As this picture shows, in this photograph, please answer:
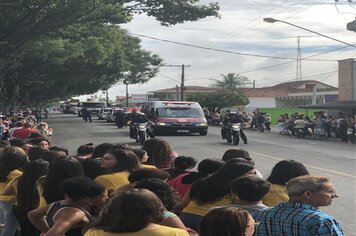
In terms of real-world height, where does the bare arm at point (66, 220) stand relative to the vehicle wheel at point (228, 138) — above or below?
above

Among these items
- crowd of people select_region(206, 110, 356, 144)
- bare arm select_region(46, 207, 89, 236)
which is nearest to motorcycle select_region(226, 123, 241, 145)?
crowd of people select_region(206, 110, 356, 144)

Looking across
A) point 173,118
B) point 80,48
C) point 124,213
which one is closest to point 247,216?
point 124,213

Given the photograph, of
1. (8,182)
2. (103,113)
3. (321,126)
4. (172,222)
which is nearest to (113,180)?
(8,182)

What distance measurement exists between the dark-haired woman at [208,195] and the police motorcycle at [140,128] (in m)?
16.3

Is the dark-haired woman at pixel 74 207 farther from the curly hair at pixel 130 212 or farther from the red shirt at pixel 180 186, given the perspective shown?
the red shirt at pixel 180 186

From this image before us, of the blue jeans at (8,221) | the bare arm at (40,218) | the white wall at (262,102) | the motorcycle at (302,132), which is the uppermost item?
the white wall at (262,102)

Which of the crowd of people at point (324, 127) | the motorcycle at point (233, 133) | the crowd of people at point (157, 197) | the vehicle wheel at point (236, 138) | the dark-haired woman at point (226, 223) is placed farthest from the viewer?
the crowd of people at point (324, 127)

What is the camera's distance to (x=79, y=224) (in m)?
3.95

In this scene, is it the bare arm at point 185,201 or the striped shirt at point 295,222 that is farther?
the bare arm at point 185,201

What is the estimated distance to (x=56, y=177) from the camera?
15.5 feet

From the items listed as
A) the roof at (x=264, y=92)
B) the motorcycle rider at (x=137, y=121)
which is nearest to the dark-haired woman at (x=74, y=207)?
the motorcycle rider at (x=137, y=121)

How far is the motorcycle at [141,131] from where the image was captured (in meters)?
21.0

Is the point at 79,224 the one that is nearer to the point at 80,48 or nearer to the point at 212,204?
the point at 212,204

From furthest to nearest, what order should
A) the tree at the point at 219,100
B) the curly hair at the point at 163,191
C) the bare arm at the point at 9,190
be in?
the tree at the point at 219,100, the bare arm at the point at 9,190, the curly hair at the point at 163,191
